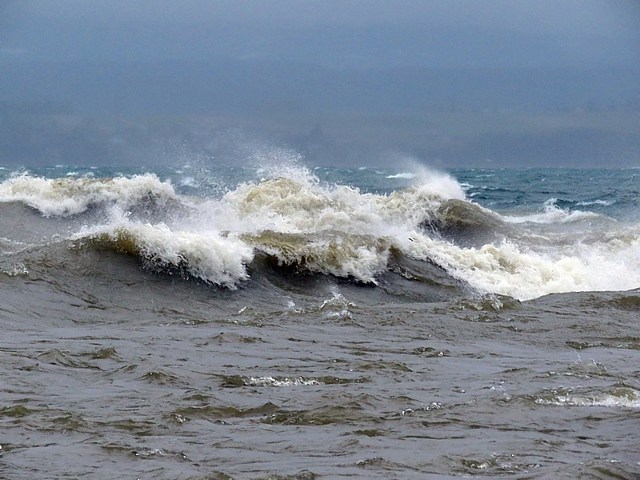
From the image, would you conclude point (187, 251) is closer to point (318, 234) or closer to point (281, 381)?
point (318, 234)

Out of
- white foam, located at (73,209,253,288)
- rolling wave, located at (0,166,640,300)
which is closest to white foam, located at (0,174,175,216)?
rolling wave, located at (0,166,640,300)

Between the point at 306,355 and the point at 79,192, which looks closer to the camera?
the point at 306,355

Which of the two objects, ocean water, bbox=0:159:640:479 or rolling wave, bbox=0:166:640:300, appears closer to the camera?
ocean water, bbox=0:159:640:479

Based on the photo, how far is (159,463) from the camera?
16.5 ft

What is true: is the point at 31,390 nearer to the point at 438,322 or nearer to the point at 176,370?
the point at 176,370

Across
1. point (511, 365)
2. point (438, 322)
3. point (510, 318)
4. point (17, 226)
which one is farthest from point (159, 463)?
point (17, 226)

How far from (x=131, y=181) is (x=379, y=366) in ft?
60.3

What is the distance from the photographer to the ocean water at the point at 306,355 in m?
5.35

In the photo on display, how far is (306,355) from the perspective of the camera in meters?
8.70

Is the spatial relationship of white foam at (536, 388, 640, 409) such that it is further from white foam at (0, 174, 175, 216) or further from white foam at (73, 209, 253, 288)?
white foam at (0, 174, 175, 216)

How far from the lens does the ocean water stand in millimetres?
5348

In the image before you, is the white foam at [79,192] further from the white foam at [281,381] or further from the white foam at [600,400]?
the white foam at [600,400]

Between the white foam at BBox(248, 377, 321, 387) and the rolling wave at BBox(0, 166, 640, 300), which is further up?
the rolling wave at BBox(0, 166, 640, 300)

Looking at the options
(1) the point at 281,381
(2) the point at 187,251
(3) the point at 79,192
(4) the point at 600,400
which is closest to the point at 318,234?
(2) the point at 187,251
